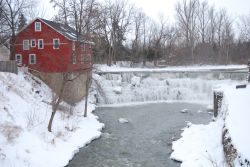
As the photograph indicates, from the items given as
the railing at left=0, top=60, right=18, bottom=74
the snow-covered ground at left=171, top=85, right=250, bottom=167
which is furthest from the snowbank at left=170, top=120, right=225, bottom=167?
the railing at left=0, top=60, right=18, bottom=74

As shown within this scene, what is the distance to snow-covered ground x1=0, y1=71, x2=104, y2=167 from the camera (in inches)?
569

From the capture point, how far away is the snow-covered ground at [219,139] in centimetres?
1068

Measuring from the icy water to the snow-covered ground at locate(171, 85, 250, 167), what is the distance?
30.6 inches

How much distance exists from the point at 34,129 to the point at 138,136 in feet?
21.7

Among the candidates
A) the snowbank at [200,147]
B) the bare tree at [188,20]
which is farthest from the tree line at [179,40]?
the snowbank at [200,147]

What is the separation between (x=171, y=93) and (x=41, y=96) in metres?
16.3

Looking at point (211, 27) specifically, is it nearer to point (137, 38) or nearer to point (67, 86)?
point (137, 38)

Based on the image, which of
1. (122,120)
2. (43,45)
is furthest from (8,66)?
(122,120)

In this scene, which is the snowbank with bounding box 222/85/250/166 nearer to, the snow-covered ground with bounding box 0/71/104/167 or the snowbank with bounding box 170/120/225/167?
the snowbank with bounding box 170/120/225/167

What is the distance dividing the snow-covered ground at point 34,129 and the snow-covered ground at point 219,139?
5.66 metres

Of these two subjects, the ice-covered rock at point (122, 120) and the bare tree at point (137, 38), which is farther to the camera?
the bare tree at point (137, 38)

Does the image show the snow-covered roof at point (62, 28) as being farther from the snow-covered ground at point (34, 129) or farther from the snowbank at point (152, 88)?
the snow-covered ground at point (34, 129)

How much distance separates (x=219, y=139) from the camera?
15.2m

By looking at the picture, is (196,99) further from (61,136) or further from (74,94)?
(61,136)
